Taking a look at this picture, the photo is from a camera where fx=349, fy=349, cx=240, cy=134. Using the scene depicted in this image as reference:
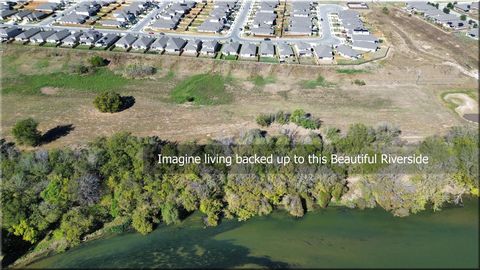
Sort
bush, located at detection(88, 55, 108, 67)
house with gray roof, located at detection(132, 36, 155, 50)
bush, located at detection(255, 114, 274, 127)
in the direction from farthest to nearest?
house with gray roof, located at detection(132, 36, 155, 50)
bush, located at detection(88, 55, 108, 67)
bush, located at detection(255, 114, 274, 127)

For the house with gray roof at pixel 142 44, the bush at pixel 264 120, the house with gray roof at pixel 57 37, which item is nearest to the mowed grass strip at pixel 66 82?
the house with gray roof at pixel 142 44

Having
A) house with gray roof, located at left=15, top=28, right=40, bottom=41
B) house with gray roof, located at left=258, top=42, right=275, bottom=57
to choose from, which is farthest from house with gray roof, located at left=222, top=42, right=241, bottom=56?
house with gray roof, located at left=15, top=28, right=40, bottom=41

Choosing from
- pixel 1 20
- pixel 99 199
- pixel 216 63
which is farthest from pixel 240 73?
pixel 1 20

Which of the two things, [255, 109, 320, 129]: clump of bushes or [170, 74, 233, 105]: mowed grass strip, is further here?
[170, 74, 233, 105]: mowed grass strip

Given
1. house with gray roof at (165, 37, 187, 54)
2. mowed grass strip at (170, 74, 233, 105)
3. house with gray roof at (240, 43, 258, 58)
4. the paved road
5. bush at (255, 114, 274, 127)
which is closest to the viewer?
bush at (255, 114, 274, 127)

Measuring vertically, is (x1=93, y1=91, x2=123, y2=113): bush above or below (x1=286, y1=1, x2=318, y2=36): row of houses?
below

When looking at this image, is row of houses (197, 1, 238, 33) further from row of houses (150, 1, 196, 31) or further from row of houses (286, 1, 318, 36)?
row of houses (286, 1, 318, 36)

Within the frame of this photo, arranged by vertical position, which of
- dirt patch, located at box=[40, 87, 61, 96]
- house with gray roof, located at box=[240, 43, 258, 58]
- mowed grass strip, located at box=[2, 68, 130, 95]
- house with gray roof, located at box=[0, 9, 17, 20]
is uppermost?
house with gray roof, located at box=[0, 9, 17, 20]
